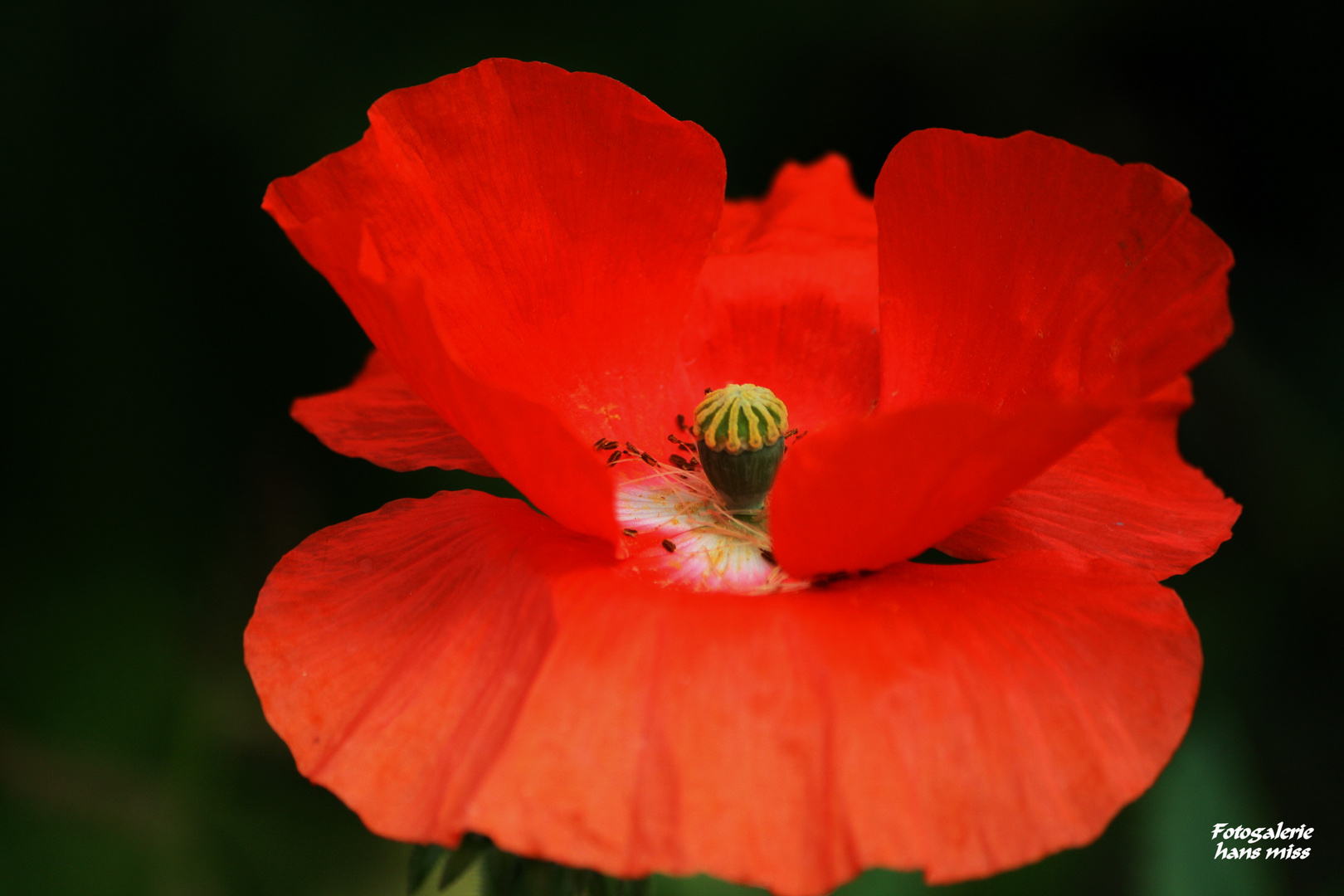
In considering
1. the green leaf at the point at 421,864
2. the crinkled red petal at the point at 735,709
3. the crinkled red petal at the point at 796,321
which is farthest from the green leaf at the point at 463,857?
the crinkled red petal at the point at 796,321

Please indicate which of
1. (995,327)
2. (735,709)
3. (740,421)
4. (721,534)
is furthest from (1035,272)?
(735,709)

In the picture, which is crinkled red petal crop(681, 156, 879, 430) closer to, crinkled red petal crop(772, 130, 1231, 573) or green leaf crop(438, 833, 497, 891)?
crinkled red petal crop(772, 130, 1231, 573)

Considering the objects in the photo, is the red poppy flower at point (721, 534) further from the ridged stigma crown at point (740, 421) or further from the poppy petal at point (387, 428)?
the ridged stigma crown at point (740, 421)

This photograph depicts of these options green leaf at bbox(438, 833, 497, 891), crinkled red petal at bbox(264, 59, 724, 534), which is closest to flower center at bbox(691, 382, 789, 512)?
crinkled red petal at bbox(264, 59, 724, 534)

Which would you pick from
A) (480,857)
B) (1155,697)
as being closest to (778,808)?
(1155,697)

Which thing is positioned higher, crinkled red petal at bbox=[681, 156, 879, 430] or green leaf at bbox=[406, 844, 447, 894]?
crinkled red petal at bbox=[681, 156, 879, 430]

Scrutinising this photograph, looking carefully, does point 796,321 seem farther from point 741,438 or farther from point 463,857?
point 463,857

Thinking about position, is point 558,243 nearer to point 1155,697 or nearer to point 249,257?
point 1155,697
